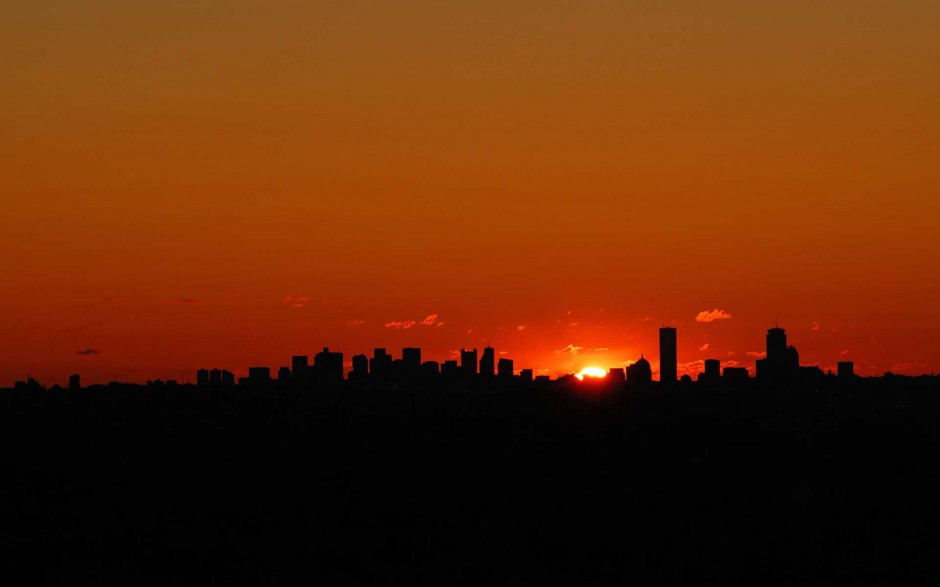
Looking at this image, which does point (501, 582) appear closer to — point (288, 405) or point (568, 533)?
point (568, 533)

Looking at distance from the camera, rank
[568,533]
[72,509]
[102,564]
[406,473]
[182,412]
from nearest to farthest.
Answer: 1. [102,564]
2. [568,533]
3. [72,509]
4. [406,473]
5. [182,412]

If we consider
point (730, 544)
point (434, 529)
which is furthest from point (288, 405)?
point (730, 544)

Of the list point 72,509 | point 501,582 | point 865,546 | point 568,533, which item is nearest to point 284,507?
point 72,509

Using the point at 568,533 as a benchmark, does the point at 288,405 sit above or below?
above

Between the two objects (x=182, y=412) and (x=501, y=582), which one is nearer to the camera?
(x=501, y=582)

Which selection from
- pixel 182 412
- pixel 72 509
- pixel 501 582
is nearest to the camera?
pixel 501 582

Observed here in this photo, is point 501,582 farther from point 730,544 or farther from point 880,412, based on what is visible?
point 880,412
